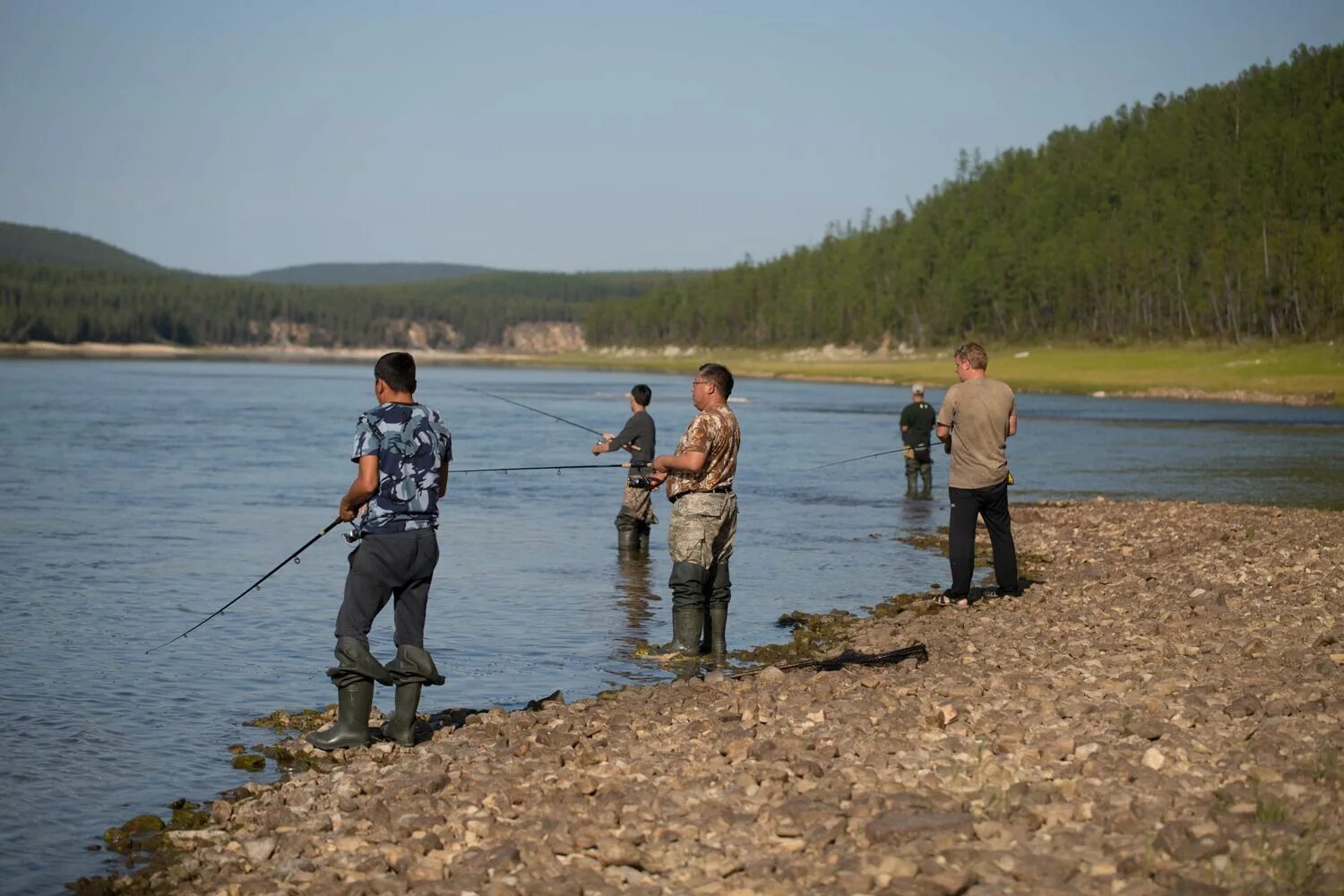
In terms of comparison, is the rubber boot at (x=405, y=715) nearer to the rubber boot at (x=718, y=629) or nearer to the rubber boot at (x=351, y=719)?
the rubber boot at (x=351, y=719)

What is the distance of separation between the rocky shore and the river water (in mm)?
1091

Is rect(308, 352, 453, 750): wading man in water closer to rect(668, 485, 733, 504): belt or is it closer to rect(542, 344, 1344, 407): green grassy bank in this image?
rect(668, 485, 733, 504): belt

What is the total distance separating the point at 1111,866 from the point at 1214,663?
12.7 ft

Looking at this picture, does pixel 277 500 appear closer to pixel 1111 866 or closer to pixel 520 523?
pixel 520 523

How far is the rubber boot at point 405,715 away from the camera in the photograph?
330 inches

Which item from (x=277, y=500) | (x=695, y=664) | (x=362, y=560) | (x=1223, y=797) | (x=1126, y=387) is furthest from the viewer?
(x=1126, y=387)

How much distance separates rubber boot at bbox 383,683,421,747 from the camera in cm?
838

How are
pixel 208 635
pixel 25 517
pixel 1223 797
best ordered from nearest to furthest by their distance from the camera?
1. pixel 1223 797
2. pixel 208 635
3. pixel 25 517

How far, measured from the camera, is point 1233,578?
42.5ft

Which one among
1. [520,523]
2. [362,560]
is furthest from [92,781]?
[520,523]

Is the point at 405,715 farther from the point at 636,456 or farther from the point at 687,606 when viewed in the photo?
the point at 636,456

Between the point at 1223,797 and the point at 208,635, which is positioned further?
the point at 208,635

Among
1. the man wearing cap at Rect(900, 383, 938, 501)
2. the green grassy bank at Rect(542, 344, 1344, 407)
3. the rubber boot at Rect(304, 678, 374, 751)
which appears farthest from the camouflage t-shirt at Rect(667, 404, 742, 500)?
the green grassy bank at Rect(542, 344, 1344, 407)

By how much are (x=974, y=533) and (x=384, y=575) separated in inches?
222
